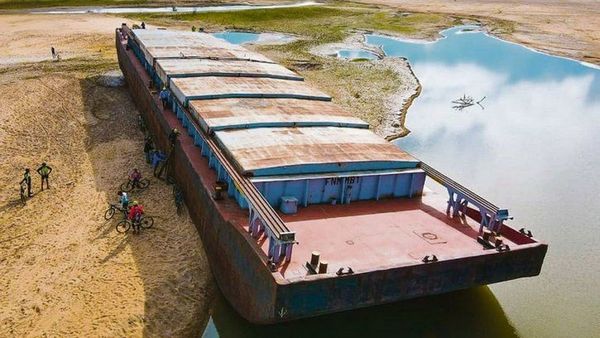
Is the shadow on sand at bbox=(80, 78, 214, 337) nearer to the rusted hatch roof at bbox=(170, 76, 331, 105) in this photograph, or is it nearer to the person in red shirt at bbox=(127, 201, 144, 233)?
the person in red shirt at bbox=(127, 201, 144, 233)

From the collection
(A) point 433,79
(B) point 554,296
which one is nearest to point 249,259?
(B) point 554,296

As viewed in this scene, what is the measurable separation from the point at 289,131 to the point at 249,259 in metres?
6.39

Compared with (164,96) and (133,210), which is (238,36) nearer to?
(164,96)

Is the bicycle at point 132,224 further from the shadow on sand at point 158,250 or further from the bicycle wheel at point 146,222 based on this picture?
the shadow on sand at point 158,250

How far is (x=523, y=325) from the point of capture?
50.4ft

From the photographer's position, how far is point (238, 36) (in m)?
56.9

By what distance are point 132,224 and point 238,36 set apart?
1678 inches

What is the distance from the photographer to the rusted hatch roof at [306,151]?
15555 millimetres

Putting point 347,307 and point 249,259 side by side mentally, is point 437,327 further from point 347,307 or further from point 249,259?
point 249,259

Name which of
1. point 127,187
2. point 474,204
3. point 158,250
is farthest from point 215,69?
point 474,204

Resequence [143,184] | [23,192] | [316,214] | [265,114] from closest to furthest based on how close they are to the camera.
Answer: [316,214] → [265,114] → [23,192] → [143,184]

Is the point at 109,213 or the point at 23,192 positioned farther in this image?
the point at 23,192

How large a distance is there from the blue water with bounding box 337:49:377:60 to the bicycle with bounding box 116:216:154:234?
34.0 metres

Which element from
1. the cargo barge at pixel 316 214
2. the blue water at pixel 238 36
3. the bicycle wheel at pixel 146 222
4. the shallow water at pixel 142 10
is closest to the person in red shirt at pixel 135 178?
the cargo barge at pixel 316 214
